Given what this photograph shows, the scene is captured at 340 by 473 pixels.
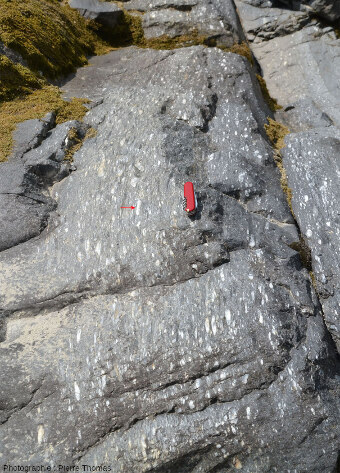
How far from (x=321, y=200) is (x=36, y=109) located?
15.6ft

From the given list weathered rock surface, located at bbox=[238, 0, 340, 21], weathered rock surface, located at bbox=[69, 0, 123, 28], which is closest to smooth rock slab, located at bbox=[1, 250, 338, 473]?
weathered rock surface, located at bbox=[69, 0, 123, 28]

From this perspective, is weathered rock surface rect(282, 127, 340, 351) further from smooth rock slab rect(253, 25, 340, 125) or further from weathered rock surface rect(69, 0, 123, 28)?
weathered rock surface rect(69, 0, 123, 28)

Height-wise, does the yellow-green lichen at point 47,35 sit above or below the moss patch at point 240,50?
above

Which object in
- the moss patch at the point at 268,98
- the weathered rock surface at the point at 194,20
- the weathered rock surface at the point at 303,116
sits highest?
the weathered rock surface at the point at 194,20

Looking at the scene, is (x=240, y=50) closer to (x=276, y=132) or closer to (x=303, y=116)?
(x=303, y=116)

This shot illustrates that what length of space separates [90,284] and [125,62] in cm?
476

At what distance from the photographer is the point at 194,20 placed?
8617 millimetres

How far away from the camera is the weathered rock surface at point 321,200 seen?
5.57 metres

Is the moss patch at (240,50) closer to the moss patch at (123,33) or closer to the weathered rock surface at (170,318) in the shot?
the weathered rock surface at (170,318)

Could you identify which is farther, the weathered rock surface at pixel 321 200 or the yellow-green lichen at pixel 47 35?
the yellow-green lichen at pixel 47 35

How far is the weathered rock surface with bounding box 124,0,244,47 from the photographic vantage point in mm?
8438

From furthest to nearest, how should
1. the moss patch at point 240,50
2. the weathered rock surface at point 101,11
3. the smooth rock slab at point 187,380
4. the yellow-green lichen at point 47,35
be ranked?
the weathered rock surface at point 101,11
the moss patch at point 240,50
the yellow-green lichen at point 47,35
the smooth rock slab at point 187,380

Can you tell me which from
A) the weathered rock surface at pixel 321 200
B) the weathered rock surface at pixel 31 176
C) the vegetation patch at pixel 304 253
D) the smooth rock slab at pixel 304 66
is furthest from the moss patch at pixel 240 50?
the vegetation patch at pixel 304 253

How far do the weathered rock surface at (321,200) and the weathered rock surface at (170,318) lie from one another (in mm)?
248
